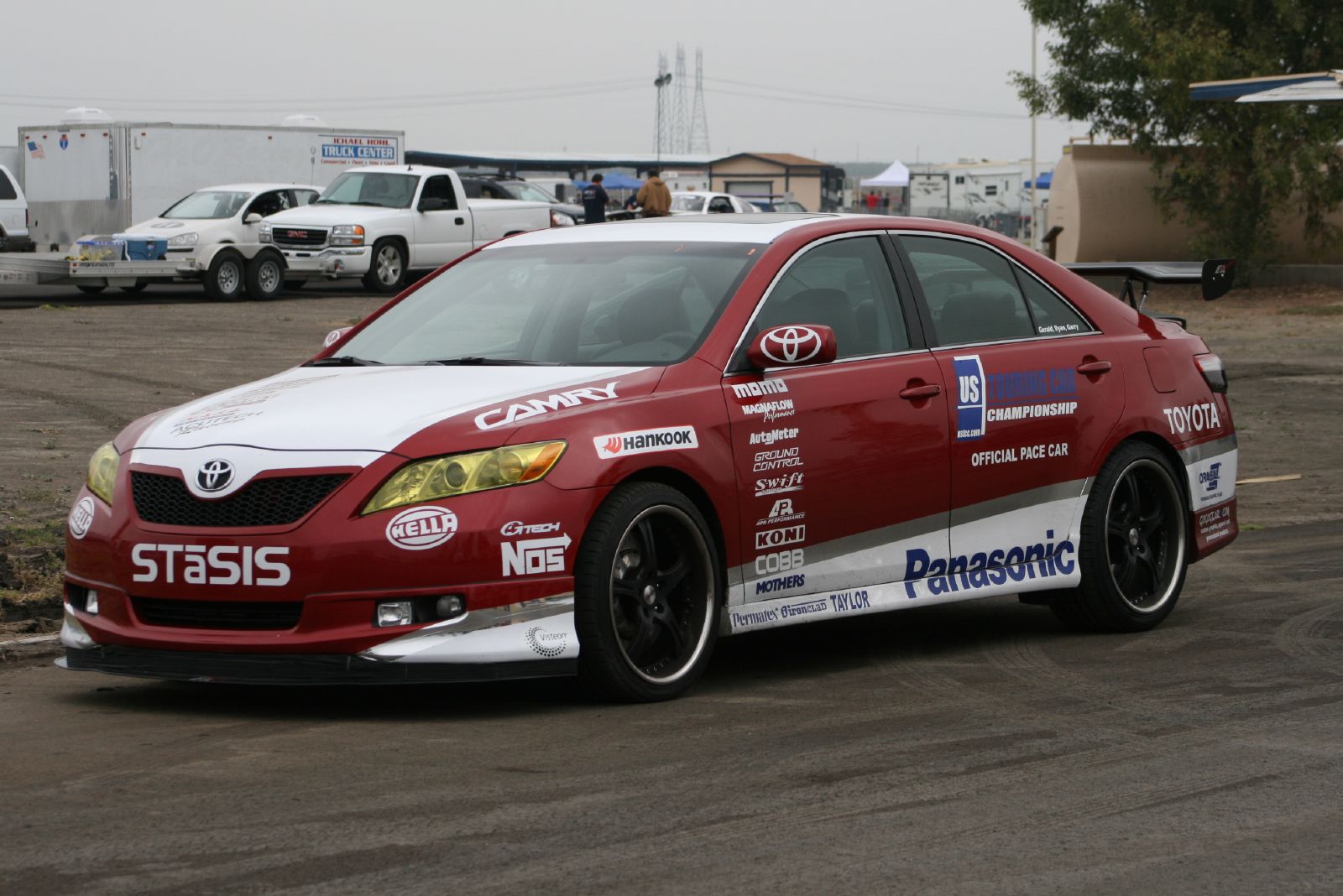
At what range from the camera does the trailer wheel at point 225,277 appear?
88.4ft

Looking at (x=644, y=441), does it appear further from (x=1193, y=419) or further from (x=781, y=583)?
(x=1193, y=419)

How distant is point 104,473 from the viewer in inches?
237

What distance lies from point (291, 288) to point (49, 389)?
1682cm

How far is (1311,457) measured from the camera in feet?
45.4

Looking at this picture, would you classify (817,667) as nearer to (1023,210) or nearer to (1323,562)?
(1323,562)

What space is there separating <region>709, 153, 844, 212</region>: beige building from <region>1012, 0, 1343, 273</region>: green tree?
2002 inches

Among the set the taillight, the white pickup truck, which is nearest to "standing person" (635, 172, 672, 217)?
the white pickup truck

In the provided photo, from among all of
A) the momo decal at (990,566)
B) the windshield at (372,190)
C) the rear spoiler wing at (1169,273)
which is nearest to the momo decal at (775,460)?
the momo decal at (990,566)

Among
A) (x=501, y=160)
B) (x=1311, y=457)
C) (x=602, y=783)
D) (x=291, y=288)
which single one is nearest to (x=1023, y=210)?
(x=501, y=160)

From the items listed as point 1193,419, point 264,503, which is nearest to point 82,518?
point 264,503

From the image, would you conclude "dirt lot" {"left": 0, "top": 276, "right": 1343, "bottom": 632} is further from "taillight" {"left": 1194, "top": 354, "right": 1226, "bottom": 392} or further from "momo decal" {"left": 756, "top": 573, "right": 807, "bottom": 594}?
"momo decal" {"left": 756, "top": 573, "right": 807, "bottom": 594}

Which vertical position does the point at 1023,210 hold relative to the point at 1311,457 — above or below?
above

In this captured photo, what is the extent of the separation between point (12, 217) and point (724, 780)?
28.6m

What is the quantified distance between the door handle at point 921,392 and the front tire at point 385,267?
75.5 feet
